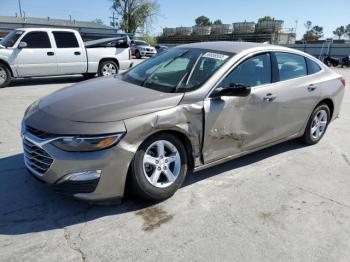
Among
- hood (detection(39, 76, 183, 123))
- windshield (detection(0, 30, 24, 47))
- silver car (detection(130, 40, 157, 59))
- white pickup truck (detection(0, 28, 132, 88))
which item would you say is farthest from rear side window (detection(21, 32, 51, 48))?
silver car (detection(130, 40, 157, 59))

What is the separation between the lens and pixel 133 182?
3.37m

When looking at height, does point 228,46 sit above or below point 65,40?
above

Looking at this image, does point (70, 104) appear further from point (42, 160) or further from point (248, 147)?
point (248, 147)

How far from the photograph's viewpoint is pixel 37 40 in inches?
424

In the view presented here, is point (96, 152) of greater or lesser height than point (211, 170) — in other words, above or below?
above

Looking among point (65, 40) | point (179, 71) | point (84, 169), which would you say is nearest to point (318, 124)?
point (179, 71)

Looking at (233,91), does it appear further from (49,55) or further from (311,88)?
(49,55)

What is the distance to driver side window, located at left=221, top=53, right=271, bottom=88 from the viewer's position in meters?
4.09

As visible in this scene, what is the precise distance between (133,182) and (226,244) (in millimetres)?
1035

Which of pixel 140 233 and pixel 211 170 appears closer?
pixel 140 233

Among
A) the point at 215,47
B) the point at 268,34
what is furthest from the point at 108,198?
the point at 268,34

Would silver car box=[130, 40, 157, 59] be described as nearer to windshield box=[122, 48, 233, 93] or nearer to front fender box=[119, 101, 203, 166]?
windshield box=[122, 48, 233, 93]

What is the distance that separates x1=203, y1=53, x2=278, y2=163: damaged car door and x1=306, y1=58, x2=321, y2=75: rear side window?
1013 mm

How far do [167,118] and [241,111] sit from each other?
1080 mm
